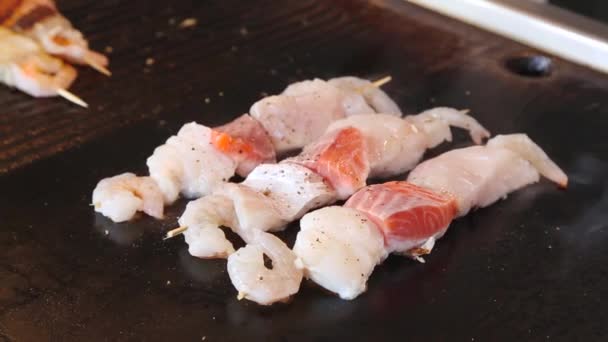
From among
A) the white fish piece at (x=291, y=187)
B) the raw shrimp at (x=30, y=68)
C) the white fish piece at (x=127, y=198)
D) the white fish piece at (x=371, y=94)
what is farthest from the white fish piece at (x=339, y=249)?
the raw shrimp at (x=30, y=68)

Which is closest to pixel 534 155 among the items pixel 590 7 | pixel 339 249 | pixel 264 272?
pixel 339 249

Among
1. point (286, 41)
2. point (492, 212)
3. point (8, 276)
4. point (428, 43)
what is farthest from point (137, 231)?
point (428, 43)

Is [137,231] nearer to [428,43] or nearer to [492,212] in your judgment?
[492,212]

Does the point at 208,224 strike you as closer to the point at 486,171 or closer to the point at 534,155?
the point at 486,171

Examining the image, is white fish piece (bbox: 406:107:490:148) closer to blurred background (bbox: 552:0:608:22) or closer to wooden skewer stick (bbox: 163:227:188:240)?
wooden skewer stick (bbox: 163:227:188:240)

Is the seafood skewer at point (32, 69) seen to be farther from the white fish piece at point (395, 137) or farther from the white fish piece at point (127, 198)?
the white fish piece at point (395, 137)
